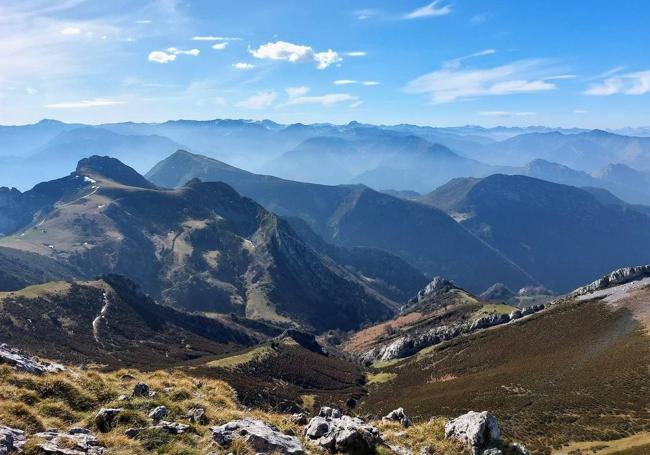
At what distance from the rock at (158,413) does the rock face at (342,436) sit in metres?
6.34

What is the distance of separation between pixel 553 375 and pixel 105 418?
261 feet

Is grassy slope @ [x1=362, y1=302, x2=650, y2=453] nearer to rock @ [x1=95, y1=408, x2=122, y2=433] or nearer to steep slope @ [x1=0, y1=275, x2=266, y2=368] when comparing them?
rock @ [x1=95, y1=408, x2=122, y2=433]

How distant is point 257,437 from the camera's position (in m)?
18.2

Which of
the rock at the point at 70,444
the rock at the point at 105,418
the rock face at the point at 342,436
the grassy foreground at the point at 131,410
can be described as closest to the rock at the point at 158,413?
the grassy foreground at the point at 131,410

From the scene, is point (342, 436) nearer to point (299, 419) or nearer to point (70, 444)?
point (299, 419)

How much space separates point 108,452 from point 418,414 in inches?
2732

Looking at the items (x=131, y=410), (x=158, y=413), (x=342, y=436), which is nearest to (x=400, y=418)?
(x=342, y=436)

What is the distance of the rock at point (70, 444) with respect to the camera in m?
15.4

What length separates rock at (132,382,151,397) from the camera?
22.5 metres

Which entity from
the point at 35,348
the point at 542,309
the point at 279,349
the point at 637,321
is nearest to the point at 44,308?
the point at 35,348

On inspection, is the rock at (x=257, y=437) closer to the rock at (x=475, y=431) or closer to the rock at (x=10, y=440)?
the rock at (x=10, y=440)

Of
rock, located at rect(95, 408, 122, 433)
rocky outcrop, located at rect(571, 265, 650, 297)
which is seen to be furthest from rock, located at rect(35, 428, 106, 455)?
rocky outcrop, located at rect(571, 265, 650, 297)

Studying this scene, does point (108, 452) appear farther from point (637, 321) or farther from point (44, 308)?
point (44, 308)

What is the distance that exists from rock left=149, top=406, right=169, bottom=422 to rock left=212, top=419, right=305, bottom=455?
2661 mm
